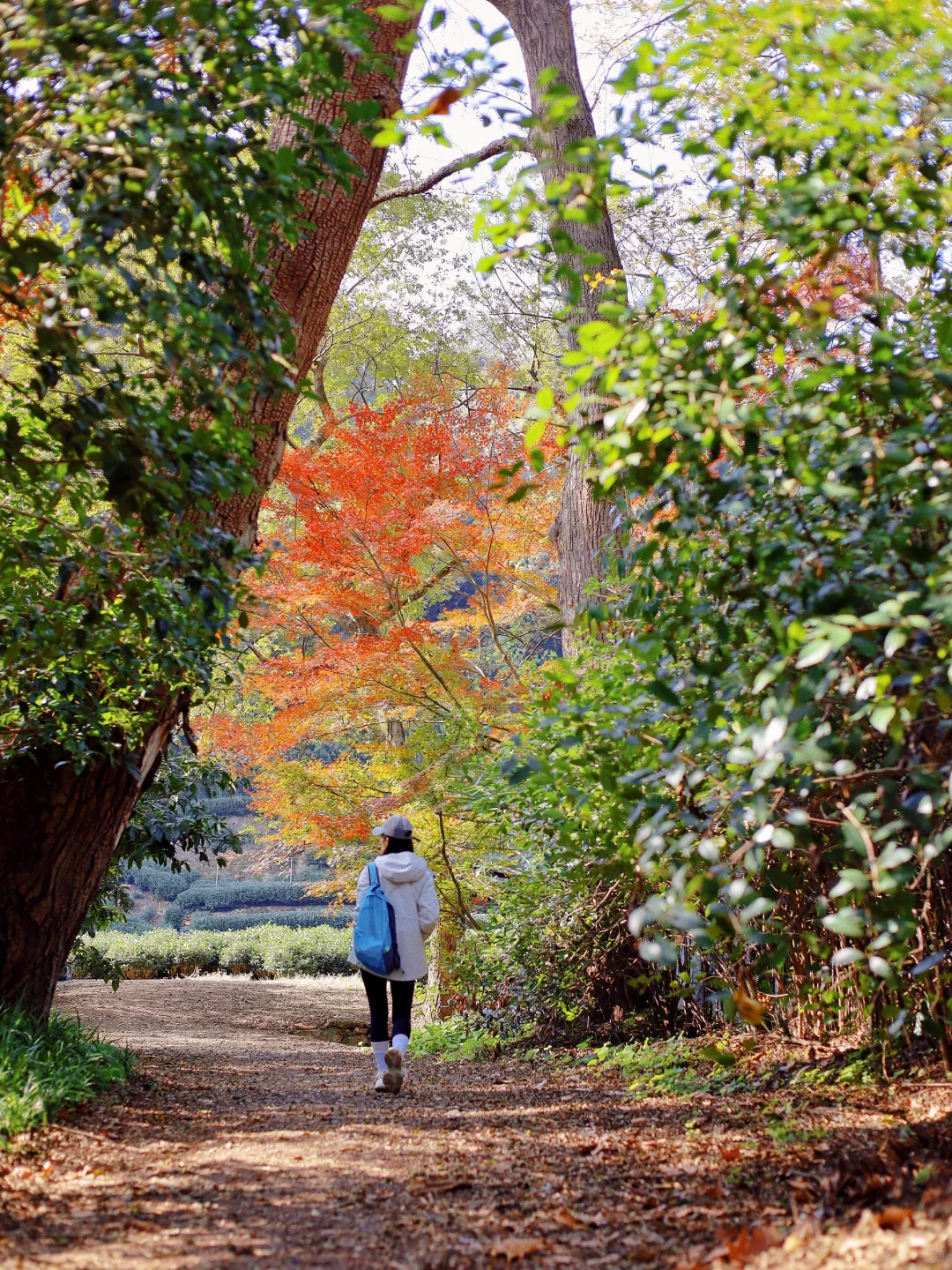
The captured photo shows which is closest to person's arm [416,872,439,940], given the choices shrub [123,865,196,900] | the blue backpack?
the blue backpack

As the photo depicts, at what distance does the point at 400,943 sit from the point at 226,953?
47.2 ft

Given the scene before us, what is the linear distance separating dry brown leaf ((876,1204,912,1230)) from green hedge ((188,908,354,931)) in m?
24.9

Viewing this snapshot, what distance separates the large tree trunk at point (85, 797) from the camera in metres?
4.81

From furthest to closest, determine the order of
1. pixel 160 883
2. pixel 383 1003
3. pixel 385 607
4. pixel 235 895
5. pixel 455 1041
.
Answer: pixel 160 883
pixel 235 895
pixel 385 607
pixel 455 1041
pixel 383 1003

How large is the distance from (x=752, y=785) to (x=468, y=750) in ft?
21.4

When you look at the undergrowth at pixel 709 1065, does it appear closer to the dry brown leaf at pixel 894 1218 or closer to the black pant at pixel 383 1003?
the dry brown leaf at pixel 894 1218

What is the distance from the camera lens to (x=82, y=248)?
2471 mm

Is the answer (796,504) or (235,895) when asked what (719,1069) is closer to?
(796,504)

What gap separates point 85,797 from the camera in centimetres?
492

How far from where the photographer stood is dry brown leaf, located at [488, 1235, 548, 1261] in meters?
2.53

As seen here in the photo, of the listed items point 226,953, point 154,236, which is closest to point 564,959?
point 154,236

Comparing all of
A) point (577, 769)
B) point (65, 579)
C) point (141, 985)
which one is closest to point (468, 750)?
point (577, 769)

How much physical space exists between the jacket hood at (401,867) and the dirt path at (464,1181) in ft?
3.63

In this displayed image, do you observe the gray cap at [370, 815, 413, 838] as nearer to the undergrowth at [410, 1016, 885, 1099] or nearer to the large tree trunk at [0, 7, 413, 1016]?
the large tree trunk at [0, 7, 413, 1016]
